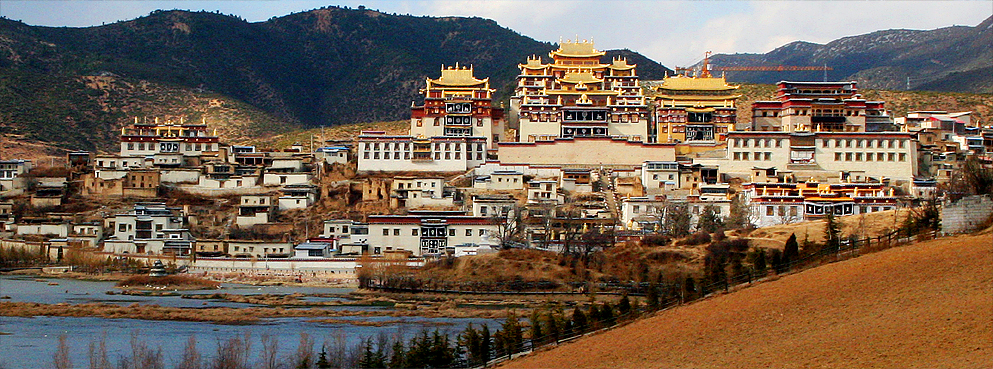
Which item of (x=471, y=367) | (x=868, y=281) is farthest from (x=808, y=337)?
(x=471, y=367)

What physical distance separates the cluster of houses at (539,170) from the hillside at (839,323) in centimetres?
4407

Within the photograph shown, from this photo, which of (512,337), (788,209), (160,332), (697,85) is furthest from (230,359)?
(697,85)

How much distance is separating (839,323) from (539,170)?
73.7 metres

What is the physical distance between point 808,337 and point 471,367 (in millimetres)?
11743

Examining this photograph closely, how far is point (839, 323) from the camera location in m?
41.9

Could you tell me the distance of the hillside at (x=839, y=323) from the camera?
38188 millimetres

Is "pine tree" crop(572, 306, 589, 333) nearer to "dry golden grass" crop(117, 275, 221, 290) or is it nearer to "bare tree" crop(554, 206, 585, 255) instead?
"bare tree" crop(554, 206, 585, 255)

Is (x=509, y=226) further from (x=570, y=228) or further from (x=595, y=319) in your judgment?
(x=595, y=319)

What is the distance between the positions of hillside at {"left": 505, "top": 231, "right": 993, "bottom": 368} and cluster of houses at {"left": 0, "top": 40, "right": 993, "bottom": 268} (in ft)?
145

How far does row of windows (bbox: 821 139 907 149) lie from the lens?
371ft

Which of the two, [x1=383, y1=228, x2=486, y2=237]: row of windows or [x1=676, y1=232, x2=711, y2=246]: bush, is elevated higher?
[x1=383, y1=228, x2=486, y2=237]: row of windows

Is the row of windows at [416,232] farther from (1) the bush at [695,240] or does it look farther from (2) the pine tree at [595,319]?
(2) the pine tree at [595,319]

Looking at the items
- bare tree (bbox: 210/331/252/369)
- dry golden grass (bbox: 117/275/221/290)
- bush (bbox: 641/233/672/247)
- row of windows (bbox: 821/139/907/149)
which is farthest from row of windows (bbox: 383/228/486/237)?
bare tree (bbox: 210/331/252/369)

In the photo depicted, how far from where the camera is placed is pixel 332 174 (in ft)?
390
